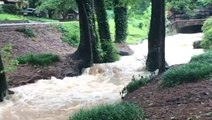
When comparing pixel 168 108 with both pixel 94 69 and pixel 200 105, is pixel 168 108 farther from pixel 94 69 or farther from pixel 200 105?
pixel 94 69

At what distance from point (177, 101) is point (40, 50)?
588 inches

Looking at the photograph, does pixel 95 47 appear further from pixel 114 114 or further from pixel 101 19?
pixel 114 114

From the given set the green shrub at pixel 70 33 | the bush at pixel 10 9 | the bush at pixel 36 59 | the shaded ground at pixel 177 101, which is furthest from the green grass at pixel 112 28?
the shaded ground at pixel 177 101

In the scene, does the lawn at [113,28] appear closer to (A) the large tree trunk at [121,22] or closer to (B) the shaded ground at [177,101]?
(A) the large tree trunk at [121,22]

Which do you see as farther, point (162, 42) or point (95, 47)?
point (95, 47)

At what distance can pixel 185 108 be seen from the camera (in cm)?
808

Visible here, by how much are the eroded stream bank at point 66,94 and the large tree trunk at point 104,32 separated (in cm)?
213

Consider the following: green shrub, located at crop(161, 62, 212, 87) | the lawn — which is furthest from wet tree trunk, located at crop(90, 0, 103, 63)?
green shrub, located at crop(161, 62, 212, 87)

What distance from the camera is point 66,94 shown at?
1464cm

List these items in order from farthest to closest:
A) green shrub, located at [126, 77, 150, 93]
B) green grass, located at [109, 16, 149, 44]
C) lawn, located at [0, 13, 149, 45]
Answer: green grass, located at [109, 16, 149, 44] < lawn, located at [0, 13, 149, 45] < green shrub, located at [126, 77, 150, 93]

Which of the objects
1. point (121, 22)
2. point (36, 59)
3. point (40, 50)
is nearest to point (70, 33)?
point (121, 22)

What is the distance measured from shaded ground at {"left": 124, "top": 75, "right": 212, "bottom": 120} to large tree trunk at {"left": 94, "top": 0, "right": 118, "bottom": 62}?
12.1 m

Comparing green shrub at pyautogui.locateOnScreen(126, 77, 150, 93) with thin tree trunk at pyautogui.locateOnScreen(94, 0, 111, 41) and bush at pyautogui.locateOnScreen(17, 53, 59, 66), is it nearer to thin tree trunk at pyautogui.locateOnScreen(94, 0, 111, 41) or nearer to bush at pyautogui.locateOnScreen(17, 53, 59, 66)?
bush at pyautogui.locateOnScreen(17, 53, 59, 66)

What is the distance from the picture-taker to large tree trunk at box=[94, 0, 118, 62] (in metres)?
23.1
